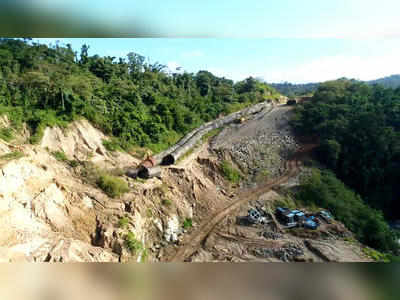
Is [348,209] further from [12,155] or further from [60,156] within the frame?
[12,155]

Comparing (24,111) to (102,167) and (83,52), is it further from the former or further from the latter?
(83,52)

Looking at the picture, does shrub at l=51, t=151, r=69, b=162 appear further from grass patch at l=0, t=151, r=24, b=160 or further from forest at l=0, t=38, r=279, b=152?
grass patch at l=0, t=151, r=24, b=160

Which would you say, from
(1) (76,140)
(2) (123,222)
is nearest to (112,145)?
(1) (76,140)

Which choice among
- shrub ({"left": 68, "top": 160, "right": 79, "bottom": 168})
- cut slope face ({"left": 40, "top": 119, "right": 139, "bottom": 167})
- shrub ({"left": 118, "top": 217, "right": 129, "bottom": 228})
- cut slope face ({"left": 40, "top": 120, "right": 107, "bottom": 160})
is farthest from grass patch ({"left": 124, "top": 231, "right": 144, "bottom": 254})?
cut slope face ({"left": 40, "top": 120, "right": 107, "bottom": 160})

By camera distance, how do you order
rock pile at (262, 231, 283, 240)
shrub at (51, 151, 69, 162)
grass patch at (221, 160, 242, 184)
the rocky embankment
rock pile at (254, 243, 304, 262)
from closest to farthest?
rock pile at (254, 243, 304, 262) < shrub at (51, 151, 69, 162) < rock pile at (262, 231, 283, 240) < grass patch at (221, 160, 242, 184) < the rocky embankment

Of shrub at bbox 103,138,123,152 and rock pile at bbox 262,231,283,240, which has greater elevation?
shrub at bbox 103,138,123,152

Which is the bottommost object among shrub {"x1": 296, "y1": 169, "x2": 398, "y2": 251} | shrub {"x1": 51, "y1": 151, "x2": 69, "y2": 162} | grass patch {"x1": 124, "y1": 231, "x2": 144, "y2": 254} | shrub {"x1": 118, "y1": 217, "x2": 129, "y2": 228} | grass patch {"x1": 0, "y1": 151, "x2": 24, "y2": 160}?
shrub {"x1": 296, "y1": 169, "x2": 398, "y2": 251}

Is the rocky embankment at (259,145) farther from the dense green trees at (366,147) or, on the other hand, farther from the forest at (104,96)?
the forest at (104,96)
